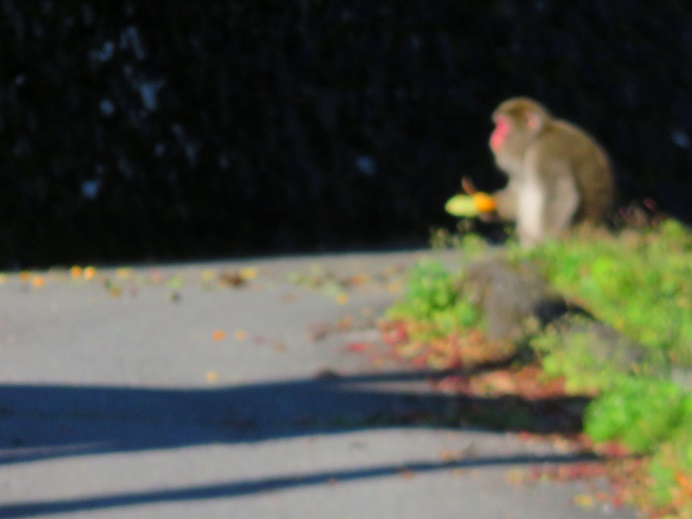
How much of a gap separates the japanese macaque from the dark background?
2.96 meters

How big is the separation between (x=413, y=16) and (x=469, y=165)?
1.65 meters

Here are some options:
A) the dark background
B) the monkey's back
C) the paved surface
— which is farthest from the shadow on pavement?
the dark background

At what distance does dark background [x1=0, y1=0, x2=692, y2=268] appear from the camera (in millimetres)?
13273

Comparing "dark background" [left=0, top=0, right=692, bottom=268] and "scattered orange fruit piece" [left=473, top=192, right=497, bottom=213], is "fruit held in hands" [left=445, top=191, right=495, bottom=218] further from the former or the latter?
"dark background" [left=0, top=0, right=692, bottom=268]

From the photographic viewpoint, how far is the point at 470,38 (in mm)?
14562

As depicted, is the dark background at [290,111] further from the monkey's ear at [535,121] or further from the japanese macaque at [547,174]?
the monkey's ear at [535,121]

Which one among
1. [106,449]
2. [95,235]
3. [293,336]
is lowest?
[95,235]

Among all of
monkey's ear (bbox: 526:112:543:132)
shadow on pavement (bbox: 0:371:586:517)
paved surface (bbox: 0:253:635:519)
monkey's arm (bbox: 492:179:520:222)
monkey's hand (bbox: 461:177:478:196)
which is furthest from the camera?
monkey's arm (bbox: 492:179:520:222)

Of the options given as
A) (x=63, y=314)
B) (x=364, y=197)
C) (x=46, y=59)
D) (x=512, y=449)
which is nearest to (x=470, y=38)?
(x=364, y=197)

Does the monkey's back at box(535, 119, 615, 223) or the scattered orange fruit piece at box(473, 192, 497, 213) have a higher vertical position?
the monkey's back at box(535, 119, 615, 223)

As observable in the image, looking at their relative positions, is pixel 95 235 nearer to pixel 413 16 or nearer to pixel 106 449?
pixel 413 16

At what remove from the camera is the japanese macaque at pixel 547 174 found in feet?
36.2

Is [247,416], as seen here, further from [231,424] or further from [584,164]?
[584,164]

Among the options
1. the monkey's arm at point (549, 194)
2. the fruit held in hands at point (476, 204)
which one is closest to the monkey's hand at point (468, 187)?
the fruit held in hands at point (476, 204)
